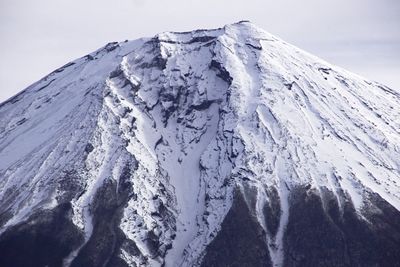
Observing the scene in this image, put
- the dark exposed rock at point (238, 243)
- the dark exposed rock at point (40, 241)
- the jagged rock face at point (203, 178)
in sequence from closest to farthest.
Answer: the dark exposed rock at point (238, 243) < the dark exposed rock at point (40, 241) < the jagged rock face at point (203, 178)

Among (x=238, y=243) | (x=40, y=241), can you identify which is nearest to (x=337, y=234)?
(x=238, y=243)

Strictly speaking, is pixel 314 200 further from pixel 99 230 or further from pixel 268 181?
pixel 99 230

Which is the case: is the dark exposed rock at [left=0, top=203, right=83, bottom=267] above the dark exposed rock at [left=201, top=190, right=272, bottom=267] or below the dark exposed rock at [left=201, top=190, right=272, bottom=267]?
below

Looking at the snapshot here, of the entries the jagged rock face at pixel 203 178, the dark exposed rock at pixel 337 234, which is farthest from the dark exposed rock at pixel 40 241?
the dark exposed rock at pixel 337 234

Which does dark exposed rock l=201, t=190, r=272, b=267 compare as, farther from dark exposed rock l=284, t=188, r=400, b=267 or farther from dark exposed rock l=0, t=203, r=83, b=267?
dark exposed rock l=0, t=203, r=83, b=267

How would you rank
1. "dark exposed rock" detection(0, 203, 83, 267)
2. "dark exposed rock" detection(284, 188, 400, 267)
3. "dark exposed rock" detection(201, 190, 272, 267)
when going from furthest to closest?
"dark exposed rock" detection(0, 203, 83, 267), "dark exposed rock" detection(201, 190, 272, 267), "dark exposed rock" detection(284, 188, 400, 267)

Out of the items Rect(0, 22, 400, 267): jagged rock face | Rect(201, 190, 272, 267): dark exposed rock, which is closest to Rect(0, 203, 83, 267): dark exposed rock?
Rect(0, 22, 400, 267): jagged rock face

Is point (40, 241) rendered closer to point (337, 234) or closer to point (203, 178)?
point (203, 178)

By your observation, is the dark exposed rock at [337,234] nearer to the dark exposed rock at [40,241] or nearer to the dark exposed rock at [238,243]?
the dark exposed rock at [238,243]
